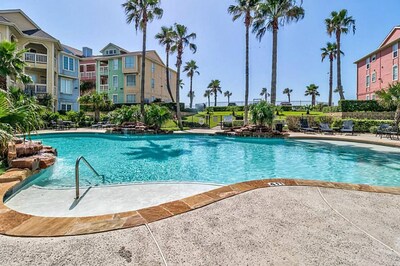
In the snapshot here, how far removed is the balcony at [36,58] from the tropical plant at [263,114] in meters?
24.9

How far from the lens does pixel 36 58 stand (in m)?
25.7

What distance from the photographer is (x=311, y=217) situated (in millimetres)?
3064

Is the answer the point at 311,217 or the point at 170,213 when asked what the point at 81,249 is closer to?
the point at 170,213

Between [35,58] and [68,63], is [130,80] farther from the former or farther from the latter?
[35,58]

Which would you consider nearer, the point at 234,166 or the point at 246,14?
the point at 234,166

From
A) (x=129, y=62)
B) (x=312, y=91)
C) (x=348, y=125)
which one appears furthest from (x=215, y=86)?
(x=348, y=125)

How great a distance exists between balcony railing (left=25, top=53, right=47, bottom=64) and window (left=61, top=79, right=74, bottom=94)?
12.0 feet

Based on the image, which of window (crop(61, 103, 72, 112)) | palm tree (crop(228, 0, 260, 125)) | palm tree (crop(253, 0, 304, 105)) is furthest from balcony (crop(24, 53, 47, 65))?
palm tree (crop(253, 0, 304, 105))

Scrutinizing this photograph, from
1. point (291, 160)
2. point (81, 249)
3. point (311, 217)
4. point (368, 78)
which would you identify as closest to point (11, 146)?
point (81, 249)

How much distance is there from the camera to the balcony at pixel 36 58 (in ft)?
83.4

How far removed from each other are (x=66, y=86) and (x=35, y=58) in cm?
496

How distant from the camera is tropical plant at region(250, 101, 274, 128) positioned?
1712cm

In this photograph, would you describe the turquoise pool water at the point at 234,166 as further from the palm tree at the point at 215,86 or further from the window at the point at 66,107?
the palm tree at the point at 215,86

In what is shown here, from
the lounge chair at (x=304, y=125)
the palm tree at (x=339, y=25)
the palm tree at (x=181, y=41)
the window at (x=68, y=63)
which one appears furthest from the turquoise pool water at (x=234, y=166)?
the window at (x=68, y=63)
